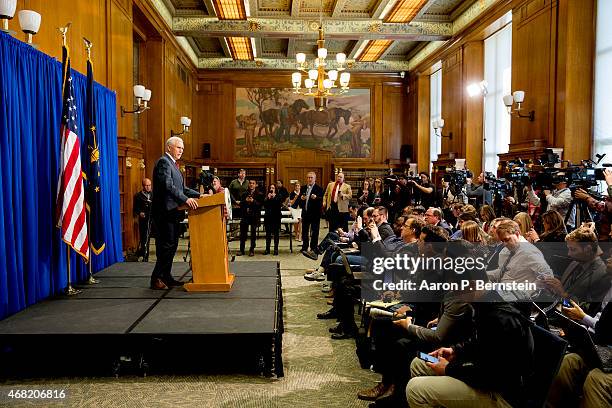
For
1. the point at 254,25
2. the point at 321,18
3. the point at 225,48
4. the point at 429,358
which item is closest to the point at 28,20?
the point at 429,358

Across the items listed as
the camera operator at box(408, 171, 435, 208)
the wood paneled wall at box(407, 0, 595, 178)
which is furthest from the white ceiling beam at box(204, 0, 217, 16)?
the camera operator at box(408, 171, 435, 208)

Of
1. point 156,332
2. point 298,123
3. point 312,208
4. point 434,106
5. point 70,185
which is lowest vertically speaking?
point 156,332

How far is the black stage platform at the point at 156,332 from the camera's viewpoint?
370 cm

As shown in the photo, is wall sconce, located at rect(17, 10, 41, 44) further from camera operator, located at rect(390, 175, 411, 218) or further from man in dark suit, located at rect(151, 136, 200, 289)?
camera operator, located at rect(390, 175, 411, 218)

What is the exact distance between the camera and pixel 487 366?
7.81 ft

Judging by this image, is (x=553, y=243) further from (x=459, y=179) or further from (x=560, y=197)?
(x=459, y=179)

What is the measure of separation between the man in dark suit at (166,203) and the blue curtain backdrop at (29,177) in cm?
98

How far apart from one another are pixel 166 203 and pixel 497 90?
9066 mm

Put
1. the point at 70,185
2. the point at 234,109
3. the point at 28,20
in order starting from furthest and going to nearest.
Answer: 1. the point at 234,109
2. the point at 70,185
3. the point at 28,20

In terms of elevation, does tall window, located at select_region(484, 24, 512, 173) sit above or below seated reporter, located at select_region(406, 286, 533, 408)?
above

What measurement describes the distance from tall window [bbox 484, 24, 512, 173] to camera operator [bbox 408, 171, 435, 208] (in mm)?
2663

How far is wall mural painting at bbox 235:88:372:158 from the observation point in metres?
17.6

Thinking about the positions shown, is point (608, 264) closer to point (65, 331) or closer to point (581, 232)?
point (581, 232)

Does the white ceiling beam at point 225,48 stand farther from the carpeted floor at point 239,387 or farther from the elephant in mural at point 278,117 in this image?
the carpeted floor at point 239,387
